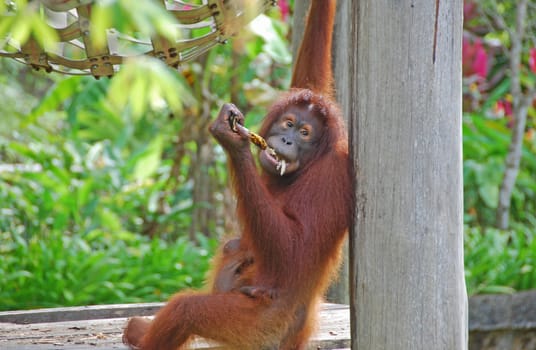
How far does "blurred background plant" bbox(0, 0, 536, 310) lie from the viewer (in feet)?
18.9

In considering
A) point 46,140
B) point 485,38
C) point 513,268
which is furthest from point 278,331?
point 485,38

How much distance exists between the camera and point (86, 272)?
5.65 metres

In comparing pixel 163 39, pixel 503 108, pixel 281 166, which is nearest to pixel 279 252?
pixel 281 166

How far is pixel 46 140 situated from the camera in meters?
7.88

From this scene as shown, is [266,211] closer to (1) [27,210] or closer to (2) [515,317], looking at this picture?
(2) [515,317]

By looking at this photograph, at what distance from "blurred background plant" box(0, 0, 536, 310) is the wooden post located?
2.84 meters

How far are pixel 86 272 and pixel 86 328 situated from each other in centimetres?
213

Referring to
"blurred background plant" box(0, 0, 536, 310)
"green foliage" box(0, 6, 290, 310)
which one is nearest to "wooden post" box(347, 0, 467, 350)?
"blurred background plant" box(0, 0, 536, 310)

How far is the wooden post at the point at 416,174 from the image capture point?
2.46m

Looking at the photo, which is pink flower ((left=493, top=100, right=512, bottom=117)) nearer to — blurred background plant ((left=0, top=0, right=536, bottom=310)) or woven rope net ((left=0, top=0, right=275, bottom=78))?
blurred background plant ((left=0, top=0, right=536, bottom=310))

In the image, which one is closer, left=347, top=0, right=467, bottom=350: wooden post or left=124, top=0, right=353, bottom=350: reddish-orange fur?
left=347, top=0, right=467, bottom=350: wooden post

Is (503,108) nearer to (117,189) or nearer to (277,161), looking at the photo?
Result: (117,189)

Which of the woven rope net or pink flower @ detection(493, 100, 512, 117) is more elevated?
the woven rope net

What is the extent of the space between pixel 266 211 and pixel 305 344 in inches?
27.3
